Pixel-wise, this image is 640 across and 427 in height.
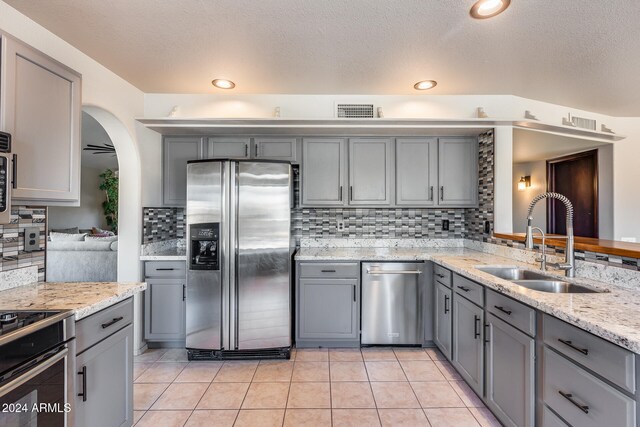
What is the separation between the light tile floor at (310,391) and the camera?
6.12 feet

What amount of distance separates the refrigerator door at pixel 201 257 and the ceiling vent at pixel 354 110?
1270 millimetres

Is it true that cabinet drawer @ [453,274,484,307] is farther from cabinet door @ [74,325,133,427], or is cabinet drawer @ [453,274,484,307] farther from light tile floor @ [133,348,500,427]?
cabinet door @ [74,325,133,427]

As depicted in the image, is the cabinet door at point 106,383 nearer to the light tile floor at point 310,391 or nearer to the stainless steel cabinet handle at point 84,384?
the stainless steel cabinet handle at point 84,384

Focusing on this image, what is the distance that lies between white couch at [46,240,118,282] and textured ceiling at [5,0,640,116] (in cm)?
205

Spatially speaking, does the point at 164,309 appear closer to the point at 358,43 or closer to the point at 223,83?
the point at 223,83

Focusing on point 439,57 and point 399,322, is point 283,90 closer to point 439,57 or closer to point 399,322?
point 439,57

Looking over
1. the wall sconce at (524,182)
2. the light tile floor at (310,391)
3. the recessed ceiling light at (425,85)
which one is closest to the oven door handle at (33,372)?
the light tile floor at (310,391)

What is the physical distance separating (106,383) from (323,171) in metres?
2.34

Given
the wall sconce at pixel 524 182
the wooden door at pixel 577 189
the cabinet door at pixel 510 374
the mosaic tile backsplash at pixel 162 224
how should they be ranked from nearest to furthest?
1. the cabinet door at pixel 510 374
2. the mosaic tile backsplash at pixel 162 224
3. the wooden door at pixel 577 189
4. the wall sconce at pixel 524 182

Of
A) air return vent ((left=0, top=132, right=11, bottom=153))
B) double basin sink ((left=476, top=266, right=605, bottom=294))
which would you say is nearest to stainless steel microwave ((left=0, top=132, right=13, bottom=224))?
air return vent ((left=0, top=132, right=11, bottom=153))

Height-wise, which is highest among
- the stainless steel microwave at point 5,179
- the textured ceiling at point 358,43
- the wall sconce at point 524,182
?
the textured ceiling at point 358,43

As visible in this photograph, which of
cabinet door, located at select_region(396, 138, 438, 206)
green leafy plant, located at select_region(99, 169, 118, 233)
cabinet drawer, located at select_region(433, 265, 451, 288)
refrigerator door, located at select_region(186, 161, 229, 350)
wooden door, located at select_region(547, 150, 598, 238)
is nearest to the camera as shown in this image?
cabinet drawer, located at select_region(433, 265, 451, 288)

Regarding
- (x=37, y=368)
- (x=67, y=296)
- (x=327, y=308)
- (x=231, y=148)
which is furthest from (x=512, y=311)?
(x=231, y=148)

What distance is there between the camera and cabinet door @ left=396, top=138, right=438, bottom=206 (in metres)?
3.09
